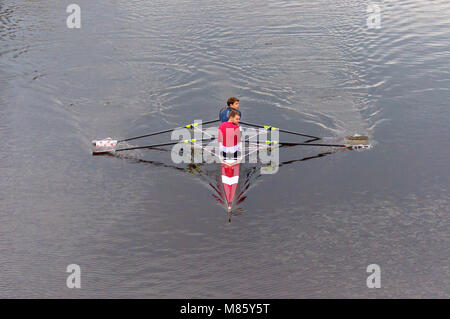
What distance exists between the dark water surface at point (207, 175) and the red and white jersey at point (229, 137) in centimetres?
176

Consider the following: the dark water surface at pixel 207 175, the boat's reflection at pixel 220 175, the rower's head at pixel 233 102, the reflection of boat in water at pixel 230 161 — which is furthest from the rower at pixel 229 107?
the dark water surface at pixel 207 175

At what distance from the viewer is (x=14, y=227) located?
20484 mm

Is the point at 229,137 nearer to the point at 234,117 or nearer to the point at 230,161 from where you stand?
the point at 234,117

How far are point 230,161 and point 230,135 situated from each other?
1077mm

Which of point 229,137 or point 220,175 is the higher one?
point 229,137

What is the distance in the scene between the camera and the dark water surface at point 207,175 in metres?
18.2

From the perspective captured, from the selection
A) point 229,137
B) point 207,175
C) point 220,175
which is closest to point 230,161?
point 229,137

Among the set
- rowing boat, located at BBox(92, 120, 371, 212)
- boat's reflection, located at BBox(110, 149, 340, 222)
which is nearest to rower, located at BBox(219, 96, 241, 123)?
rowing boat, located at BBox(92, 120, 371, 212)

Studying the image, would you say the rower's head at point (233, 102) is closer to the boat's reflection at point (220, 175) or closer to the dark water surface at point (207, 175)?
the boat's reflection at point (220, 175)

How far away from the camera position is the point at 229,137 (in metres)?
22.4

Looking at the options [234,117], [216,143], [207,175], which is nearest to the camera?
[234,117]

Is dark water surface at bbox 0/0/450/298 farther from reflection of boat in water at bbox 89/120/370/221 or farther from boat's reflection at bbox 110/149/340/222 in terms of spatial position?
reflection of boat in water at bbox 89/120/370/221

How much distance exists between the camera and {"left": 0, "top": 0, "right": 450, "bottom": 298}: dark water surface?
1823cm
